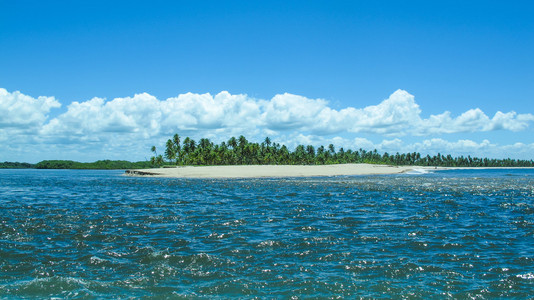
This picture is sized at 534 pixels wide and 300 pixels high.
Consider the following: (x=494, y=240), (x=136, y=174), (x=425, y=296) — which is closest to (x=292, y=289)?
(x=425, y=296)

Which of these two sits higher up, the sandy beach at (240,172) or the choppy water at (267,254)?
the sandy beach at (240,172)

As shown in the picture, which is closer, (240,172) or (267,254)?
(267,254)

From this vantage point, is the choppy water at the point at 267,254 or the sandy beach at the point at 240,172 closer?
the choppy water at the point at 267,254

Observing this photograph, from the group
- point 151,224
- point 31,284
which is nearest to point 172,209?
point 151,224

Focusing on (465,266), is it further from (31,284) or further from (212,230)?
(31,284)

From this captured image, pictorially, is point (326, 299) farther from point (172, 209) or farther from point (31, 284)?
point (172, 209)

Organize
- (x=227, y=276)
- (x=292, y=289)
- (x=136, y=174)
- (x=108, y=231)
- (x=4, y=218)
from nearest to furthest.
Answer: (x=292, y=289), (x=227, y=276), (x=108, y=231), (x=4, y=218), (x=136, y=174)

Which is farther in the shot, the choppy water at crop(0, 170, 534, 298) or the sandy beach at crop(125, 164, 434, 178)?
the sandy beach at crop(125, 164, 434, 178)

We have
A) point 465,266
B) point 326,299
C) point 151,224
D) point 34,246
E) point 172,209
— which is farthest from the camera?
point 172,209

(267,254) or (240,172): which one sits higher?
(240,172)

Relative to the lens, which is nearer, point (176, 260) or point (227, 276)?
point (227, 276)

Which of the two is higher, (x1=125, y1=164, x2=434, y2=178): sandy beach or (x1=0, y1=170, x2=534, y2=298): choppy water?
(x1=125, y1=164, x2=434, y2=178): sandy beach

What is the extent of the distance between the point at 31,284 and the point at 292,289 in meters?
7.59

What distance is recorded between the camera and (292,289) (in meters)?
10.8
